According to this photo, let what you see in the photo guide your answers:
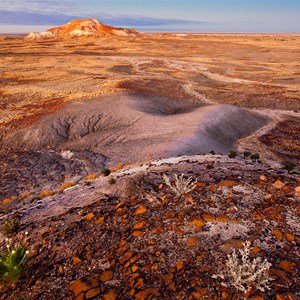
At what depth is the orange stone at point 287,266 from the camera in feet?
17.0

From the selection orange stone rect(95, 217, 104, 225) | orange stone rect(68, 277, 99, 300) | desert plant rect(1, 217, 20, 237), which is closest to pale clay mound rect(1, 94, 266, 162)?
orange stone rect(95, 217, 104, 225)

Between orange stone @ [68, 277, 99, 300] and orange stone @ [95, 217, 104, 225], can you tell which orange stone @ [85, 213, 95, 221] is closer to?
orange stone @ [95, 217, 104, 225]

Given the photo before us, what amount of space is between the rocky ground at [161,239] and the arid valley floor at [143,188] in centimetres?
2

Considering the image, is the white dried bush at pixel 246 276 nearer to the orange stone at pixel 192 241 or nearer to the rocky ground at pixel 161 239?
the rocky ground at pixel 161 239

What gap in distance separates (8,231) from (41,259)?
6.55ft

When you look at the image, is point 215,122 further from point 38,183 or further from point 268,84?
point 268,84

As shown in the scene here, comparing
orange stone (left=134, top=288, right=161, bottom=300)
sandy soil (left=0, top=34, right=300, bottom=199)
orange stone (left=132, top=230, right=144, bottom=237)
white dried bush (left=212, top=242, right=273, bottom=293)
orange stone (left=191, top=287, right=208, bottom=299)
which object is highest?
white dried bush (left=212, top=242, right=273, bottom=293)

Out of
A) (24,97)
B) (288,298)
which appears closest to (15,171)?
(288,298)

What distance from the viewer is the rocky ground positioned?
5.09m

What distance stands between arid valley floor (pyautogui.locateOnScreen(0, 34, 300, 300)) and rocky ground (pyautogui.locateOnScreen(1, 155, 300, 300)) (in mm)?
24

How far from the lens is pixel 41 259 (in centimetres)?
623

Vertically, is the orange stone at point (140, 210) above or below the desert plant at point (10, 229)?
above

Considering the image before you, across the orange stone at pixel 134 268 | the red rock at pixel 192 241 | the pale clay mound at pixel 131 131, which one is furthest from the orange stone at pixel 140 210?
the pale clay mound at pixel 131 131

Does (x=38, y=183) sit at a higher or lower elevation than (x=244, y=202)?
lower
